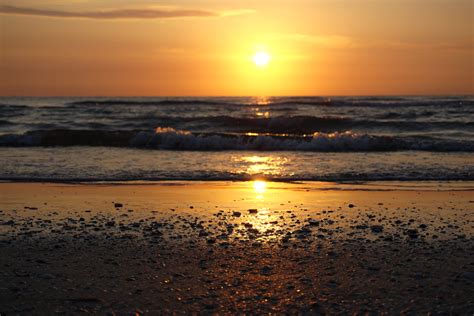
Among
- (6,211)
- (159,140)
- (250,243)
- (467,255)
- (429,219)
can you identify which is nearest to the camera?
(467,255)

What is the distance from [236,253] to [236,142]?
55.0 ft

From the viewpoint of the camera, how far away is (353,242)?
6867mm

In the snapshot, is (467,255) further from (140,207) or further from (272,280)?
(140,207)

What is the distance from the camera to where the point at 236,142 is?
23.0m

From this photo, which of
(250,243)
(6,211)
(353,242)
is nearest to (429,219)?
(353,242)

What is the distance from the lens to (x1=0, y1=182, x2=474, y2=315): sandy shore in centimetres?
488

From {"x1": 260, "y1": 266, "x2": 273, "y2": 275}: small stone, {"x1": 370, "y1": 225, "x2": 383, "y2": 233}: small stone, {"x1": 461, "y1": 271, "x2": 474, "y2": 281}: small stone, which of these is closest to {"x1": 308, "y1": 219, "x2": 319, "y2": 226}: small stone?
{"x1": 370, "y1": 225, "x2": 383, "y2": 233}: small stone

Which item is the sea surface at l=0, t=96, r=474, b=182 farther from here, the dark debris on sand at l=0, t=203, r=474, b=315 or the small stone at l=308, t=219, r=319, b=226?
the dark debris on sand at l=0, t=203, r=474, b=315

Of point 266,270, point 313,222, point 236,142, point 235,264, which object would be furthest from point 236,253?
point 236,142

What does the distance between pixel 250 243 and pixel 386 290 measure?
2.06m

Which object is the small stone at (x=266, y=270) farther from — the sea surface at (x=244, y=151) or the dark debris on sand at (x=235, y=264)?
the sea surface at (x=244, y=151)

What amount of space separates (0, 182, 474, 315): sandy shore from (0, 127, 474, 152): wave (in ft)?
35.2

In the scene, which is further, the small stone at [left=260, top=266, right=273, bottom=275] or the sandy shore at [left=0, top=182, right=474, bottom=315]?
the small stone at [left=260, top=266, right=273, bottom=275]

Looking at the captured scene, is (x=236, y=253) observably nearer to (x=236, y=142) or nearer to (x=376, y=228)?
(x=376, y=228)
